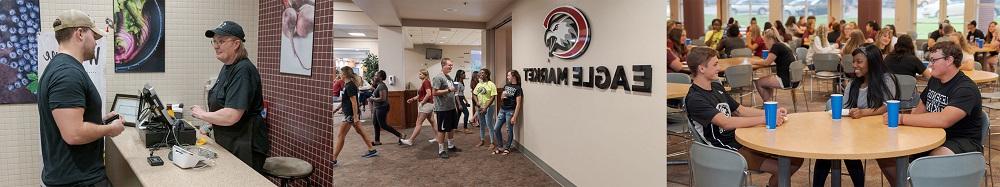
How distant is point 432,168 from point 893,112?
164 inches

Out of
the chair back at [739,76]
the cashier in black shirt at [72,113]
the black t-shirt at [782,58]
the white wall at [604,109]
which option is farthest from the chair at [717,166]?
the black t-shirt at [782,58]

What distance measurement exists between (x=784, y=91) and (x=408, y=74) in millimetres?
8024

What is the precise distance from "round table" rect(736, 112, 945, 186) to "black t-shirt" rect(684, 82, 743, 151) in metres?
0.19

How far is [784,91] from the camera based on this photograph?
5590mm

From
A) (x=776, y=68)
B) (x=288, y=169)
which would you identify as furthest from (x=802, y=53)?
(x=288, y=169)

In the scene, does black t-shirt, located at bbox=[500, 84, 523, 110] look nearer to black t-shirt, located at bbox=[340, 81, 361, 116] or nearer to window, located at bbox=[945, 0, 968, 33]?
black t-shirt, located at bbox=[340, 81, 361, 116]

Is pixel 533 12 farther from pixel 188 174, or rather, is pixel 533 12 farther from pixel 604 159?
pixel 188 174

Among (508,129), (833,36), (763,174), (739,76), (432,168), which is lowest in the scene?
(432,168)

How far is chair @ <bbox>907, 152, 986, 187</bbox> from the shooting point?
2127 millimetres

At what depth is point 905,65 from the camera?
4.47 metres

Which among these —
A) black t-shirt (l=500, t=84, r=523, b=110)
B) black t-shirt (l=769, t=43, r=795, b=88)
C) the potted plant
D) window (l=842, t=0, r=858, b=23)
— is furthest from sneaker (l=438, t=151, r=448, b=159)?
window (l=842, t=0, r=858, b=23)

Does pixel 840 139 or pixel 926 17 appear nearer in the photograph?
pixel 840 139

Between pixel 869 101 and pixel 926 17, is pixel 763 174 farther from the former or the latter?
pixel 926 17

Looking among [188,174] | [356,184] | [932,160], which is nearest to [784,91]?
[932,160]
